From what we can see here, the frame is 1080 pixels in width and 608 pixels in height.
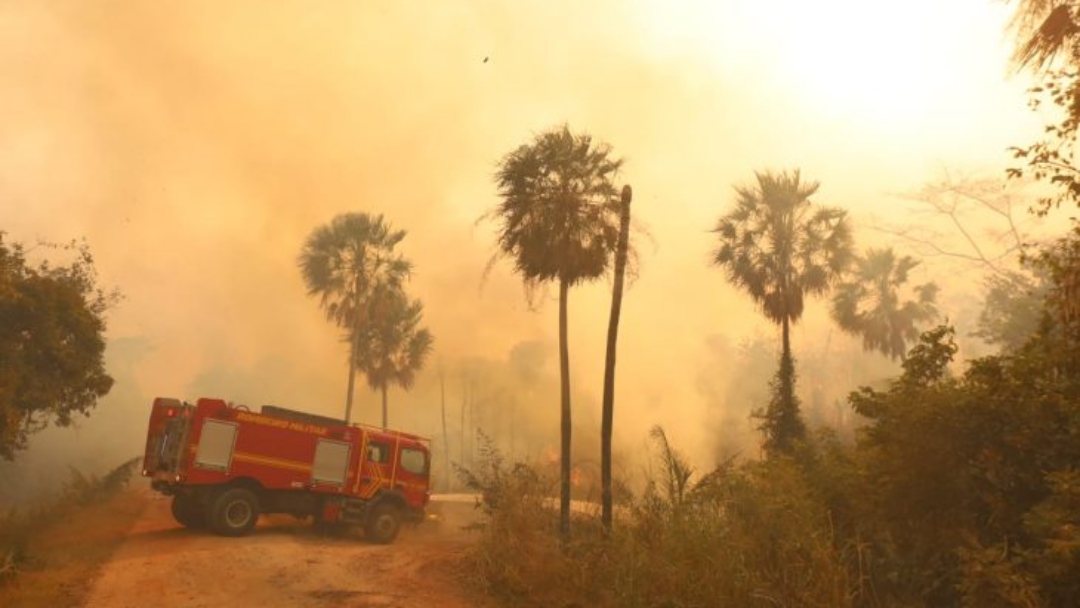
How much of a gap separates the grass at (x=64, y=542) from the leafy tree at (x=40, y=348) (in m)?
2.90

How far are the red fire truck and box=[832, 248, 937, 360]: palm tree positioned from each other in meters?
28.7

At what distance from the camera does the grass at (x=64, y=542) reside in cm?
1072

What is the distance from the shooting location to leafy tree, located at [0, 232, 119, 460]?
1966 cm

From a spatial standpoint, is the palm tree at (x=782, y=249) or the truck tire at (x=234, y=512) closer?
the truck tire at (x=234, y=512)

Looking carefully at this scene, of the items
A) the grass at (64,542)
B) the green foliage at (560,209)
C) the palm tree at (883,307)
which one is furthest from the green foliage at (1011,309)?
the grass at (64,542)

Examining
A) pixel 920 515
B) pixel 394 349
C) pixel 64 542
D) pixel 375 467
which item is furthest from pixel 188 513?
pixel 394 349

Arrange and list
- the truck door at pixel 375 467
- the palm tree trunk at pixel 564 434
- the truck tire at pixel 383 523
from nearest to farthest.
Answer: the palm tree trunk at pixel 564 434, the truck tire at pixel 383 523, the truck door at pixel 375 467

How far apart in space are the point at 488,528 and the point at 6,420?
47.7 ft

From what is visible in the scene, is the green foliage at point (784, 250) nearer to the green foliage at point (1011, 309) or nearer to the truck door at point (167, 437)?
the green foliage at point (1011, 309)

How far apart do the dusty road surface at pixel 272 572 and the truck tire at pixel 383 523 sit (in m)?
0.41

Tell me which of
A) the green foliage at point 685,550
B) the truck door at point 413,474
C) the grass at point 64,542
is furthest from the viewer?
the truck door at point 413,474

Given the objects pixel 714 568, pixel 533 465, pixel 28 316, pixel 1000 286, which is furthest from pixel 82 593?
pixel 1000 286

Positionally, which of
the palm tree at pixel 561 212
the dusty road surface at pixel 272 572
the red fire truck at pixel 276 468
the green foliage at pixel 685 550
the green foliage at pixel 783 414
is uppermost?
the palm tree at pixel 561 212

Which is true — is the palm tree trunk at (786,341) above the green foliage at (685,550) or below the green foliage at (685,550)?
above
